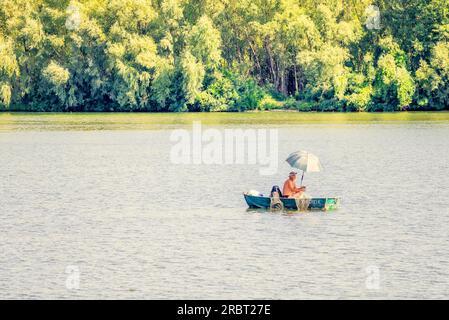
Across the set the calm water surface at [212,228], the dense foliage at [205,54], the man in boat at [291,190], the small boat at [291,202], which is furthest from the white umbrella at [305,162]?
the dense foliage at [205,54]

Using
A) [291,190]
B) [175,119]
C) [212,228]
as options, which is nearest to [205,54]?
[175,119]

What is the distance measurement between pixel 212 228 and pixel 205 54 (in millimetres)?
56660

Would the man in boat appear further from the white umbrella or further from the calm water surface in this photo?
the white umbrella

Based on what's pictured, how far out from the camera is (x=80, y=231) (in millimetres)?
25797

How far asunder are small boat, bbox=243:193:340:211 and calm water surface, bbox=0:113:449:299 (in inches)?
10.2

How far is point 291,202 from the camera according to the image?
27.6 m

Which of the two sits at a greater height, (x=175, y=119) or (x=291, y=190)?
(x=175, y=119)

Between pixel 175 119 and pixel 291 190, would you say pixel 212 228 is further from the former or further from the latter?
pixel 175 119

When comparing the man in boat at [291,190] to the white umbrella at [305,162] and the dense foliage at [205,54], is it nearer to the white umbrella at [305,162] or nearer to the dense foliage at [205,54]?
the white umbrella at [305,162]

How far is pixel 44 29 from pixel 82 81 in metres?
4.87

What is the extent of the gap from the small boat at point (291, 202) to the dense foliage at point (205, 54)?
51797 millimetres

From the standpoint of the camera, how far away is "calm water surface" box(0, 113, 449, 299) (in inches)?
790

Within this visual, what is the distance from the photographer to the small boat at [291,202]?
27672 millimetres

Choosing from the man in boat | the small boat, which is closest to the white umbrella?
the man in boat
